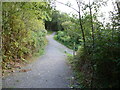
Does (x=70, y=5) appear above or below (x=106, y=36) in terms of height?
above

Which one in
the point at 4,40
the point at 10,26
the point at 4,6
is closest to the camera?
the point at 4,6

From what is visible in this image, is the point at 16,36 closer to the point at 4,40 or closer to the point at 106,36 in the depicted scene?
the point at 4,40

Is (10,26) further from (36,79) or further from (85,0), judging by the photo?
(85,0)

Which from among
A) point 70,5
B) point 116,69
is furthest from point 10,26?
point 116,69

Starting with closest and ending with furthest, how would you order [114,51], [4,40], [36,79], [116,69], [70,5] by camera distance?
[116,69] → [114,51] → [70,5] → [36,79] → [4,40]

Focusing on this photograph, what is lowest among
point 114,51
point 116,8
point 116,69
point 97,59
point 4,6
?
point 116,69

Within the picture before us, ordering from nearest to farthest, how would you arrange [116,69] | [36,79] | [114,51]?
[116,69] → [114,51] → [36,79]

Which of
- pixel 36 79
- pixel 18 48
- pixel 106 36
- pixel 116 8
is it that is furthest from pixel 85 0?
pixel 18 48

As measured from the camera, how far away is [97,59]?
7.14ft

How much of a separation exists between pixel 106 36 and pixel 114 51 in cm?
43

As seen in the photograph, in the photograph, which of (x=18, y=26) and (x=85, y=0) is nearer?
(x=85, y=0)

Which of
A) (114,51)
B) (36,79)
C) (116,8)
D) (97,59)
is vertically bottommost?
(36,79)

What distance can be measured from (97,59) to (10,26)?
4818 millimetres

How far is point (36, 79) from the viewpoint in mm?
3682
